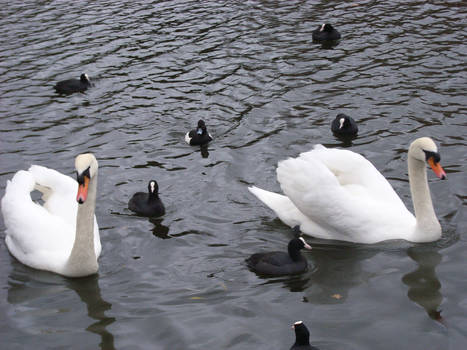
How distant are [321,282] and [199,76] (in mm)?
8114

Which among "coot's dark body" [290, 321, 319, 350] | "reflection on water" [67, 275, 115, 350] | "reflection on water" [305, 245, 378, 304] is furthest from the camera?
"reflection on water" [305, 245, 378, 304]

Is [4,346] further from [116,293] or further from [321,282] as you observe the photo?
[321,282]

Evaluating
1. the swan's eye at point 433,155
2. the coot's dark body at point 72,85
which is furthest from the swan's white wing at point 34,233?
the coot's dark body at point 72,85

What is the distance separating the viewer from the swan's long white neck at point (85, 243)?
797 centimetres

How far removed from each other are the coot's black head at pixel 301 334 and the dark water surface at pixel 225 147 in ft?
1.52

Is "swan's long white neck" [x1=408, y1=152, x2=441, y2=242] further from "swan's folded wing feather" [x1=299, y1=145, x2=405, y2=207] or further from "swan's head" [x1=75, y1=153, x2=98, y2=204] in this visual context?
"swan's head" [x1=75, y1=153, x2=98, y2=204]

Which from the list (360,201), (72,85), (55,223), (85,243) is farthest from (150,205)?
(72,85)

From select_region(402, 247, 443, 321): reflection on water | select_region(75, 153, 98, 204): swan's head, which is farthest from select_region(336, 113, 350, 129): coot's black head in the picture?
select_region(75, 153, 98, 204): swan's head

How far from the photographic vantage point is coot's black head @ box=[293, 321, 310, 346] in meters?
6.39

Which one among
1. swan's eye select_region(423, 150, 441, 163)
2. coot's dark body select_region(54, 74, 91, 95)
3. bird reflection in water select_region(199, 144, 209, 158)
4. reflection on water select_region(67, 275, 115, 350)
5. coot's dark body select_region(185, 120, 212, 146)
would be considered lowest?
bird reflection in water select_region(199, 144, 209, 158)

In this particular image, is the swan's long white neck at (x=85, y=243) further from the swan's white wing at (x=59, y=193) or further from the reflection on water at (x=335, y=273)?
the reflection on water at (x=335, y=273)

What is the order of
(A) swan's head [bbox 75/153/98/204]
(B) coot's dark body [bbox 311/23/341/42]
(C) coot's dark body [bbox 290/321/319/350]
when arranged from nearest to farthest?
(C) coot's dark body [bbox 290/321/319/350] → (A) swan's head [bbox 75/153/98/204] → (B) coot's dark body [bbox 311/23/341/42]

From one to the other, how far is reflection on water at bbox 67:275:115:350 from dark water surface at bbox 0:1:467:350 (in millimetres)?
21

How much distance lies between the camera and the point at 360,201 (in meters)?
8.95
